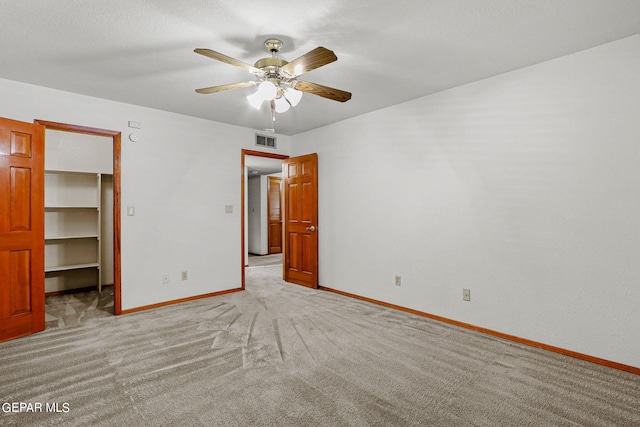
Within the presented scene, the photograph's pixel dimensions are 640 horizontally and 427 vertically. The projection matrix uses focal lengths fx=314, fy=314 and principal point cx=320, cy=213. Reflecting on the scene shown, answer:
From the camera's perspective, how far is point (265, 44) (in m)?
2.45

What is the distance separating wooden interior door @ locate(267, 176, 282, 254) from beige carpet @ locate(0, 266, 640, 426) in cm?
527

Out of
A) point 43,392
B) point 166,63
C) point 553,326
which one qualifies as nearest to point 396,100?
point 166,63

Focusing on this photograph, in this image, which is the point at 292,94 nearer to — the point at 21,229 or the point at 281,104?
the point at 281,104

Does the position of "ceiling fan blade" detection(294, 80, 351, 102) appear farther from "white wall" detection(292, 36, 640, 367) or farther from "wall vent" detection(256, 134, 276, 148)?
"wall vent" detection(256, 134, 276, 148)

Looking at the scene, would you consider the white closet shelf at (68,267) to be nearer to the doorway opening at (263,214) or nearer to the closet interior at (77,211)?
the closet interior at (77,211)

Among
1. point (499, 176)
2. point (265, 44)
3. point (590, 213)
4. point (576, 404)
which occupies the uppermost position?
point (265, 44)

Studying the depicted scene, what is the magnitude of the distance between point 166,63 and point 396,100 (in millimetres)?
2476

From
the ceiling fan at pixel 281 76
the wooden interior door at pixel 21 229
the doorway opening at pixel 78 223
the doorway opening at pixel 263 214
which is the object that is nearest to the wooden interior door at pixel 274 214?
the doorway opening at pixel 263 214

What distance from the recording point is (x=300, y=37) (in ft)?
7.78

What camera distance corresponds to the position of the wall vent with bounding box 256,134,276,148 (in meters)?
5.04

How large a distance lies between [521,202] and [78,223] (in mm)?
5953

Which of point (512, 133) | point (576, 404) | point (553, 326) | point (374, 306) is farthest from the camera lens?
point (374, 306)

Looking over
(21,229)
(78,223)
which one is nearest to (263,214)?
(78,223)

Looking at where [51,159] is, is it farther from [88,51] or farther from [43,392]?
[43,392]
